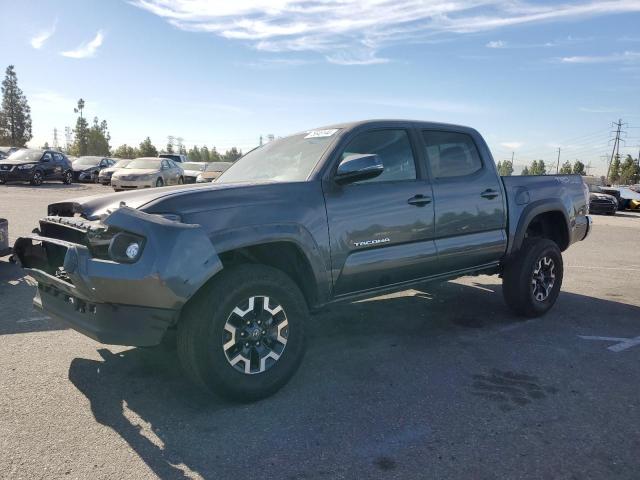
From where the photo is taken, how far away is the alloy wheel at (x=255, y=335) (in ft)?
11.0

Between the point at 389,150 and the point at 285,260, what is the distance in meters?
1.39

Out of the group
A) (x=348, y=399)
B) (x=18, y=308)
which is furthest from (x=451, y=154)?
(x=18, y=308)

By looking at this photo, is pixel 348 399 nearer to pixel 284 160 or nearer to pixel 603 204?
pixel 284 160

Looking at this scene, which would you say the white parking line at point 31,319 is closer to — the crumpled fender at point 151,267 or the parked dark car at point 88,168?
the crumpled fender at point 151,267

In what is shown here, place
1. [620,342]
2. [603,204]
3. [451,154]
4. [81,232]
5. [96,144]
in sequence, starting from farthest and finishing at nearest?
[96,144], [603,204], [451,154], [620,342], [81,232]

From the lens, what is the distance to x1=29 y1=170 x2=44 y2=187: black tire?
22627 millimetres

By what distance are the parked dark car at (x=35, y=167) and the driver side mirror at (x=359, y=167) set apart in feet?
73.6

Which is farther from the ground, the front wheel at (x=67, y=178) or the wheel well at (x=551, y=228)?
the front wheel at (x=67, y=178)

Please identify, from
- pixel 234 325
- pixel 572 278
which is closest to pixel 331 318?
pixel 234 325

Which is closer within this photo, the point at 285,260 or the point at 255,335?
the point at 255,335

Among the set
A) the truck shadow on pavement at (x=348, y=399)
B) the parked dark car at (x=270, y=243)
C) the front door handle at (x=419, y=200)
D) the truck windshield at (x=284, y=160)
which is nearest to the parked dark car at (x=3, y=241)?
the truck shadow on pavement at (x=348, y=399)

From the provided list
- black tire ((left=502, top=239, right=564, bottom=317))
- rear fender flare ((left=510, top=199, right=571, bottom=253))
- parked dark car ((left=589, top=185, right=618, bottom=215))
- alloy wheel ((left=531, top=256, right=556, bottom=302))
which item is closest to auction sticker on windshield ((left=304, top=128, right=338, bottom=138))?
rear fender flare ((left=510, top=199, right=571, bottom=253))

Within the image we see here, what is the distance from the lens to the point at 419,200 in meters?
4.43

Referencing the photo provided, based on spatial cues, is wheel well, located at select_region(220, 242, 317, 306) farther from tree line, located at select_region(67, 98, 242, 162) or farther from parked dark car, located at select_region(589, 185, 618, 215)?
tree line, located at select_region(67, 98, 242, 162)
